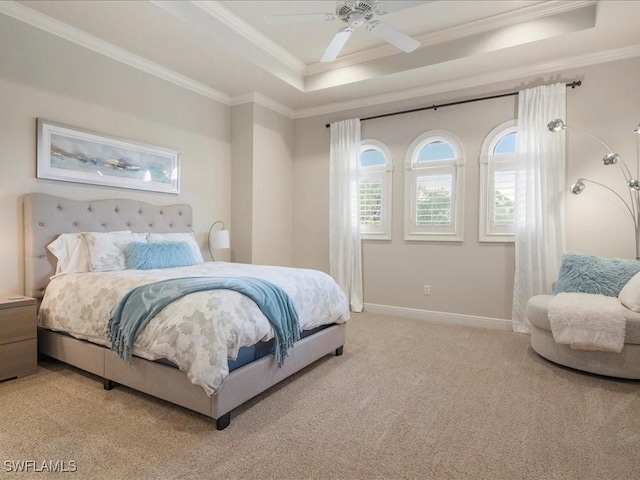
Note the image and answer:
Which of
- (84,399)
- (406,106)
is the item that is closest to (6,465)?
(84,399)

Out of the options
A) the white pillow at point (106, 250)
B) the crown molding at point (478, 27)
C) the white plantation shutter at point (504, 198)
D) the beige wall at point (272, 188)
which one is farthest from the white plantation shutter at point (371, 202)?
the white pillow at point (106, 250)

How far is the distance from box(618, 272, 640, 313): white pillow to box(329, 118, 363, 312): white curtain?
2.91 metres

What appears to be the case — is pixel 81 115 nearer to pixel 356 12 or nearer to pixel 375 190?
pixel 356 12

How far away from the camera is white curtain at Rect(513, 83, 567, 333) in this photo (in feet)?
12.7

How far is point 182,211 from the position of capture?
4.36 m

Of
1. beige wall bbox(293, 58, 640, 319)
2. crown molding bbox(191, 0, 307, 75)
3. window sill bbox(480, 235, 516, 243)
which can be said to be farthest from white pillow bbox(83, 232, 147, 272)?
window sill bbox(480, 235, 516, 243)

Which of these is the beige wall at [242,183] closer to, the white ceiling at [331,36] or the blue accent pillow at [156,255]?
the white ceiling at [331,36]

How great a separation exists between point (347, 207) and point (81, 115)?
3277 millimetres

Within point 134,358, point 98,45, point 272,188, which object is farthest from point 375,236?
point 98,45

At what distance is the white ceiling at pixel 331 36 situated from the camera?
3164 mm

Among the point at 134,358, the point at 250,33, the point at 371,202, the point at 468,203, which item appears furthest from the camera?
the point at 371,202

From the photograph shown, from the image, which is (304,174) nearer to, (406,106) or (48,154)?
(406,106)

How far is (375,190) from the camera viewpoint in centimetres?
509

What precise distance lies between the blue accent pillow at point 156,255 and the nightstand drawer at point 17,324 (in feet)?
2.57
